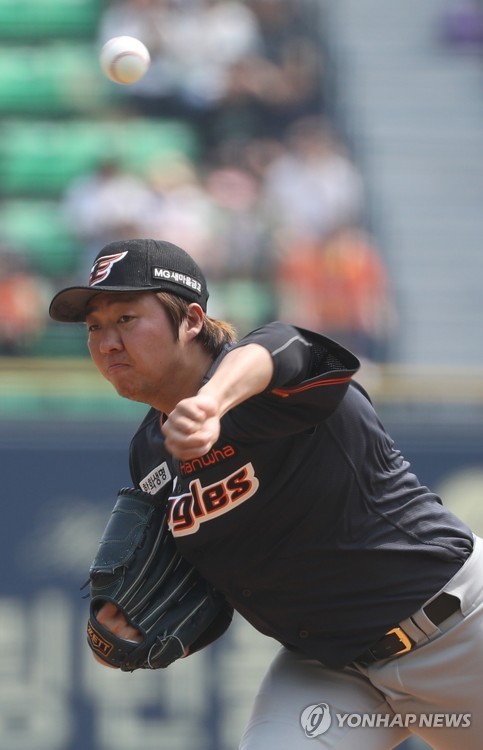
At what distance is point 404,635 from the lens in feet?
10.4

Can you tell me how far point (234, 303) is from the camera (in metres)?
7.85

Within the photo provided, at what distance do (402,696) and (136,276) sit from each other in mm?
1245

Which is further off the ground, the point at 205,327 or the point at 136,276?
the point at 136,276

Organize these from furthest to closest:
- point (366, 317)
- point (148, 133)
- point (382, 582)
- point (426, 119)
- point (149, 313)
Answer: point (426, 119), point (148, 133), point (366, 317), point (382, 582), point (149, 313)

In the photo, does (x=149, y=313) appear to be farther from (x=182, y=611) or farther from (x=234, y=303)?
(x=234, y=303)

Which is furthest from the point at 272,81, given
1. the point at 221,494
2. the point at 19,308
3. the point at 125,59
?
the point at 221,494

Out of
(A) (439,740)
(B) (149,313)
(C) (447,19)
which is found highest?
(C) (447,19)

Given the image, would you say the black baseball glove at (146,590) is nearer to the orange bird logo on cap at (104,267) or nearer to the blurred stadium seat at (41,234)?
the orange bird logo on cap at (104,267)

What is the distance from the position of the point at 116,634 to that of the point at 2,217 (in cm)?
529

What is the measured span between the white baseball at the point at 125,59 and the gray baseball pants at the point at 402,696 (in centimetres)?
217

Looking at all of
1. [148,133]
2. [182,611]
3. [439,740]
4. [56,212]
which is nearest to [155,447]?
[182,611]

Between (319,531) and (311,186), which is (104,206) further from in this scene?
(319,531)

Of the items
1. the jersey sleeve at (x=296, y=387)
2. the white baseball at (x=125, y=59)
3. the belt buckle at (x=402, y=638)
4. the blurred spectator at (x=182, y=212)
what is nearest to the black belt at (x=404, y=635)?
the belt buckle at (x=402, y=638)

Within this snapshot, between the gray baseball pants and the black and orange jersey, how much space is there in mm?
87
